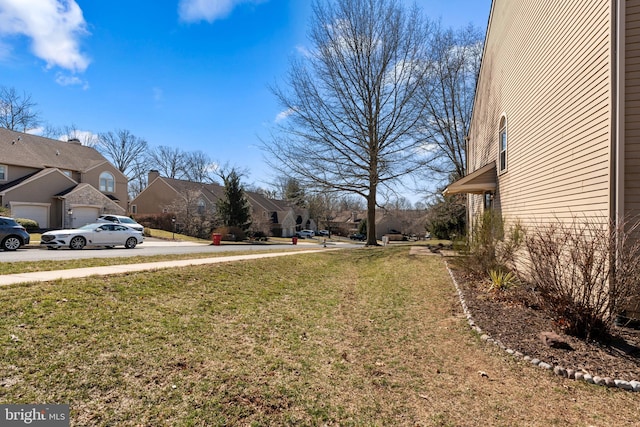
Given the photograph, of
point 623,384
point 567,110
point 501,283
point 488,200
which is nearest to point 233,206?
point 488,200

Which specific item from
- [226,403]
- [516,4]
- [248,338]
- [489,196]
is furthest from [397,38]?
[226,403]

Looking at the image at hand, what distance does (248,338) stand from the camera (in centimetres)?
496

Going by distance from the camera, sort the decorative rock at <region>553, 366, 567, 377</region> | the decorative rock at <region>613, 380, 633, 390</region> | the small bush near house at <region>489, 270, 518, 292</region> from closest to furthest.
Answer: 1. the decorative rock at <region>613, 380, 633, 390</region>
2. the decorative rock at <region>553, 366, 567, 377</region>
3. the small bush near house at <region>489, 270, 518, 292</region>

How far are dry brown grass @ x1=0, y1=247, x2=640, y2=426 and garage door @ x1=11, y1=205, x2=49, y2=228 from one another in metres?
26.1

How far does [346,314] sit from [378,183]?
15.0 m

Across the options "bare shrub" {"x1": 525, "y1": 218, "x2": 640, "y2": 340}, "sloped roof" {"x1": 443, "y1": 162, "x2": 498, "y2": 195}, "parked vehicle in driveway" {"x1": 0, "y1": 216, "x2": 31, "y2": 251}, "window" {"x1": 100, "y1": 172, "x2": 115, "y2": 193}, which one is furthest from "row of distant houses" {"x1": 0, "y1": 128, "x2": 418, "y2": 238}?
"bare shrub" {"x1": 525, "y1": 218, "x2": 640, "y2": 340}

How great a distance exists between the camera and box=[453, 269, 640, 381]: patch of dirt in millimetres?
3947

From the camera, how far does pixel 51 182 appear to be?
27172mm

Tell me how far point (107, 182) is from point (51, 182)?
228 inches

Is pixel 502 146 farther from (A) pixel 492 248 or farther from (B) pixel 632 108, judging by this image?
(B) pixel 632 108

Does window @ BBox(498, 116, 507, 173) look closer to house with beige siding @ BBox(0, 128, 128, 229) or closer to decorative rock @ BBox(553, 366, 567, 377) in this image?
decorative rock @ BBox(553, 366, 567, 377)

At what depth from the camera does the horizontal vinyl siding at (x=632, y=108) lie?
16.6 feet

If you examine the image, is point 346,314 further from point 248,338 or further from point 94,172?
point 94,172

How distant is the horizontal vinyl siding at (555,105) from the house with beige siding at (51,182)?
3079cm
